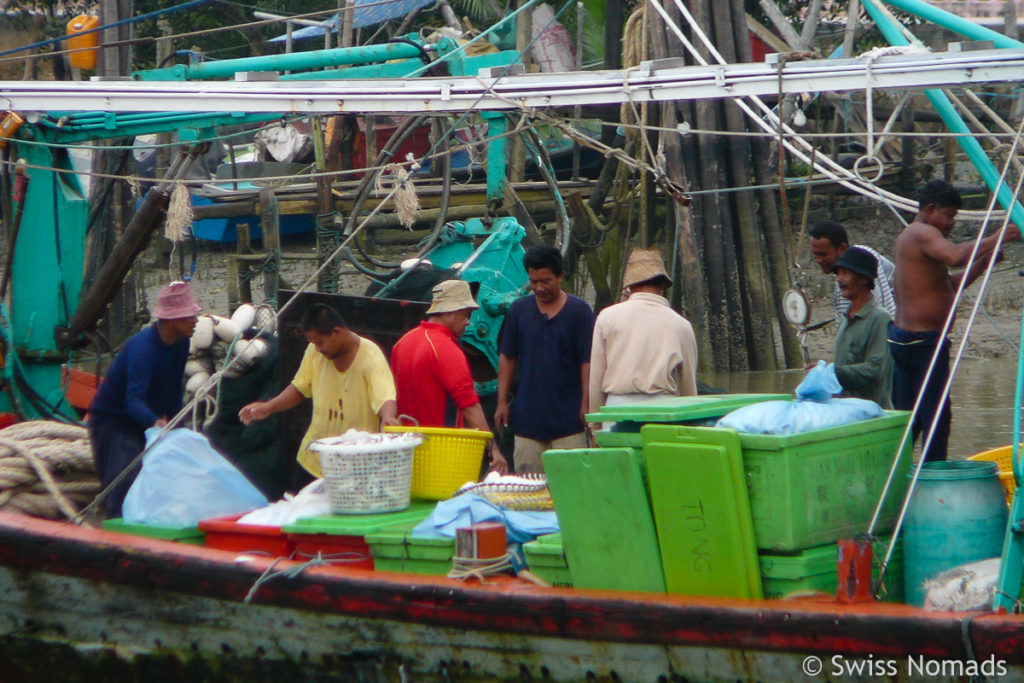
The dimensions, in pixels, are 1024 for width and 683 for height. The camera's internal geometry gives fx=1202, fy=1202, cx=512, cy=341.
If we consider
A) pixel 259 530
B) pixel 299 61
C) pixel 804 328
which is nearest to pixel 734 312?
pixel 299 61

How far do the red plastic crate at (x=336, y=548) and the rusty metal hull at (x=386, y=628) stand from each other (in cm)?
15

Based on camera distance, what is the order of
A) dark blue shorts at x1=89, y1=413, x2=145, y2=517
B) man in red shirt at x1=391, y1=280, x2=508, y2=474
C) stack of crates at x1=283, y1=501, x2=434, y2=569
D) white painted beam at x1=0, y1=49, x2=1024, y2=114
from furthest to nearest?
white painted beam at x1=0, y1=49, x2=1024, y2=114 → man in red shirt at x1=391, y1=280, x2=508, y2=474 → dark blue shorts at x1=89, y1=413, x2=145, y2=517 → stack of crates at x1=283, y1=501, x2=434, y2=569

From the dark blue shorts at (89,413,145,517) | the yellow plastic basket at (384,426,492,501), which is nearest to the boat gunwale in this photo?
the dark blue shorts at (89,413,145,517)

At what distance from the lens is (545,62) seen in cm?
1603

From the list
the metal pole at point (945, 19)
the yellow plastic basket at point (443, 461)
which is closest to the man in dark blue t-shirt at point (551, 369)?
the yellow plastic basket at point (443, 461)

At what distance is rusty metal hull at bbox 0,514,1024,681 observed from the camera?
3.75 meters

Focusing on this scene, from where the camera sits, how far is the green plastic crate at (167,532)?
16.9ft

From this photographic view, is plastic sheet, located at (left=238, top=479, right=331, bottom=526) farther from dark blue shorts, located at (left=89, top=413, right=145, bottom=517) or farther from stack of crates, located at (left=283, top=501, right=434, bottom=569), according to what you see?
dark blue shorts, located at (left=89, top=413, right=145, bottom=517)

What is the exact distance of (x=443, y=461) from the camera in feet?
16.8

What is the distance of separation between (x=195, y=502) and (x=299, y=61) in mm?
4340

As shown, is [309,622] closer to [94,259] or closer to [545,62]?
[94,259]

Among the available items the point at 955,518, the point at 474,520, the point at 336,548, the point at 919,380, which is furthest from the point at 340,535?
the point at 919,380

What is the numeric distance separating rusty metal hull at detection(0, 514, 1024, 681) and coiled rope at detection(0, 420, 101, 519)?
0.56m

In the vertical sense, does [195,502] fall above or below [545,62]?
below
